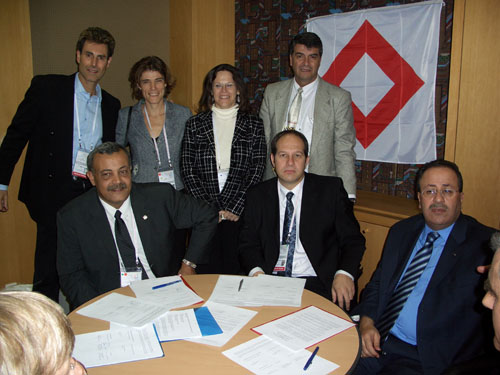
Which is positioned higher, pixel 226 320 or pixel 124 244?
pixel 124 244

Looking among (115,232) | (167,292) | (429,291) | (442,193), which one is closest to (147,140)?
(115,232)

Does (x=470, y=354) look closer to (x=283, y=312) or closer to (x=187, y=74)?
(x=283, y=312)

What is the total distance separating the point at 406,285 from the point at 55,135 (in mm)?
2343

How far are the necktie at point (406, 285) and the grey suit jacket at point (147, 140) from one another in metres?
1.69

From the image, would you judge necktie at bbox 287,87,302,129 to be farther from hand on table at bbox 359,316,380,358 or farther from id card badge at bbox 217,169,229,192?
hand on table at bbox 359,316,380,358

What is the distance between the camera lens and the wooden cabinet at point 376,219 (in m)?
3.15

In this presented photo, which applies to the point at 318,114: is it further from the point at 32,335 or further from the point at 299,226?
the point at 32,335

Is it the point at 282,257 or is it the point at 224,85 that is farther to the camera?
the point at 224,85

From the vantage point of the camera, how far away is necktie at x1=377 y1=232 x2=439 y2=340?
189 cm

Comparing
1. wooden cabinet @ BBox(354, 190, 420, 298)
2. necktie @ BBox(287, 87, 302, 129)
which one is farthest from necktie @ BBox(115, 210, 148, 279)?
wooden cabinet @ BBox(354, 190, 420, 298)

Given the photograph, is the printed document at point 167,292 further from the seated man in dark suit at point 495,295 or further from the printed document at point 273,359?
the seated man in dark suit at point 495,295

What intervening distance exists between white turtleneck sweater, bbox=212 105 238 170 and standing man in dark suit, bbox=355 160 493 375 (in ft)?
4.12

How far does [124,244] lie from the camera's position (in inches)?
83.5

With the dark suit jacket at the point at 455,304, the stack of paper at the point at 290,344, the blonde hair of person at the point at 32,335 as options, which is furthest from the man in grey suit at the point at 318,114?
the blonde hair of person at the point at 32,335
